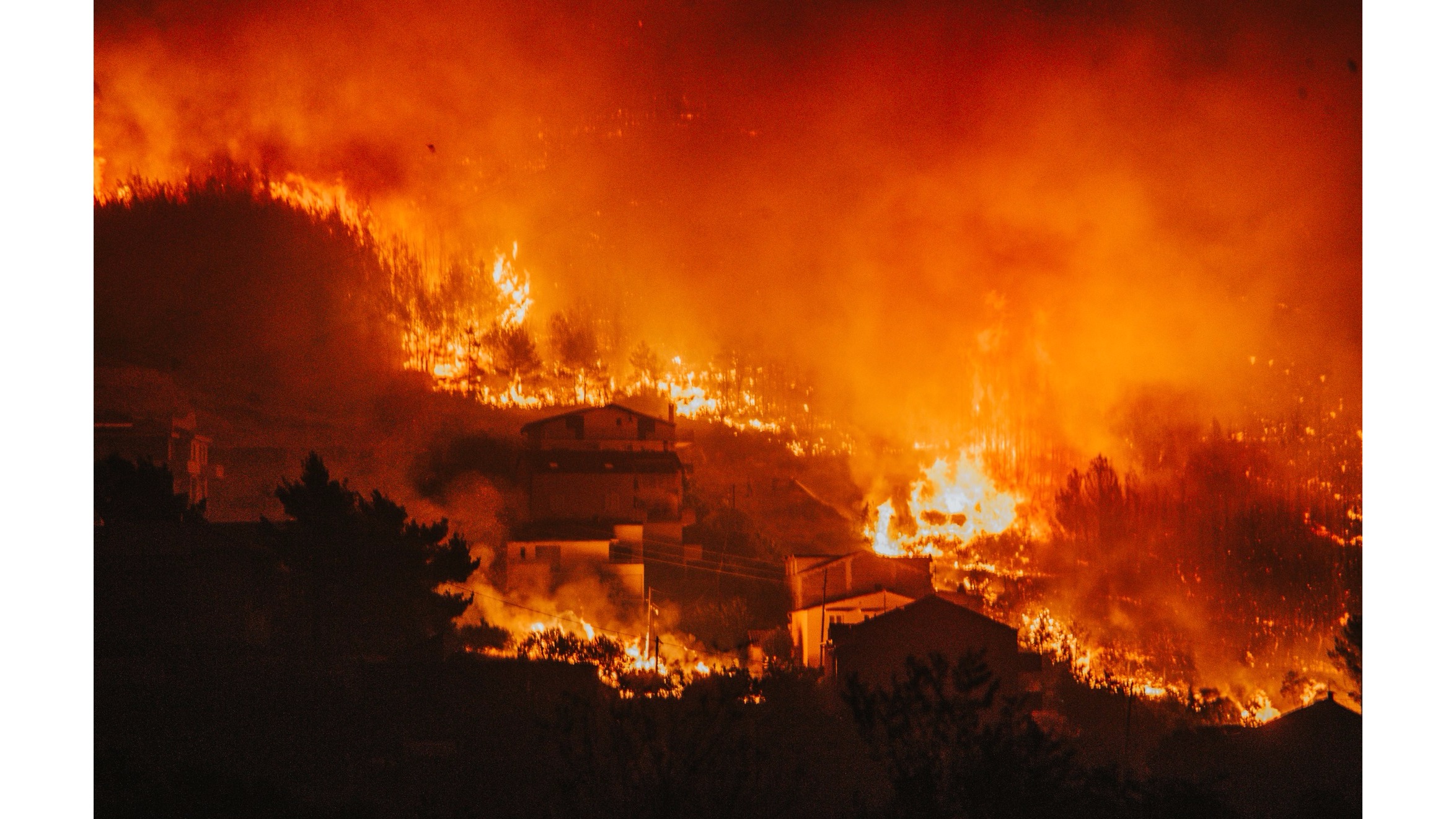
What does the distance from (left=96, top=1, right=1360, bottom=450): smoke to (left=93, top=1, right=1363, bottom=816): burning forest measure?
0.03m

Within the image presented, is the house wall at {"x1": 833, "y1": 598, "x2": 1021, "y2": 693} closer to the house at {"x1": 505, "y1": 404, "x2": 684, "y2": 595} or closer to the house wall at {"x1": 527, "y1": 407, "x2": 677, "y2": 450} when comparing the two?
the house at {"x1": 505, "y1": 404, "x2": 684, "y2": 595}

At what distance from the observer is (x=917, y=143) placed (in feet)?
24.4

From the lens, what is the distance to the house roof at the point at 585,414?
297 inches

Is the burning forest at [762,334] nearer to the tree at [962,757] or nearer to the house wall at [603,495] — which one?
the house wall at [603,495]

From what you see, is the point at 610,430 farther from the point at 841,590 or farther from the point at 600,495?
the point at 841,590

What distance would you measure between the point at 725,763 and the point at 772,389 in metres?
3.24

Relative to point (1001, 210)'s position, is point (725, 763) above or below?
below

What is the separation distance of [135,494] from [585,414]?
3397 millimetres

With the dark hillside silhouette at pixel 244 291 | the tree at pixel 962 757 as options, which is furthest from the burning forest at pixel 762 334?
the tree at pixel 962 757

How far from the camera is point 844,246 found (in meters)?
7.54

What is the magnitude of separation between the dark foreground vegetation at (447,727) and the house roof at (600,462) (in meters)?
1.31
